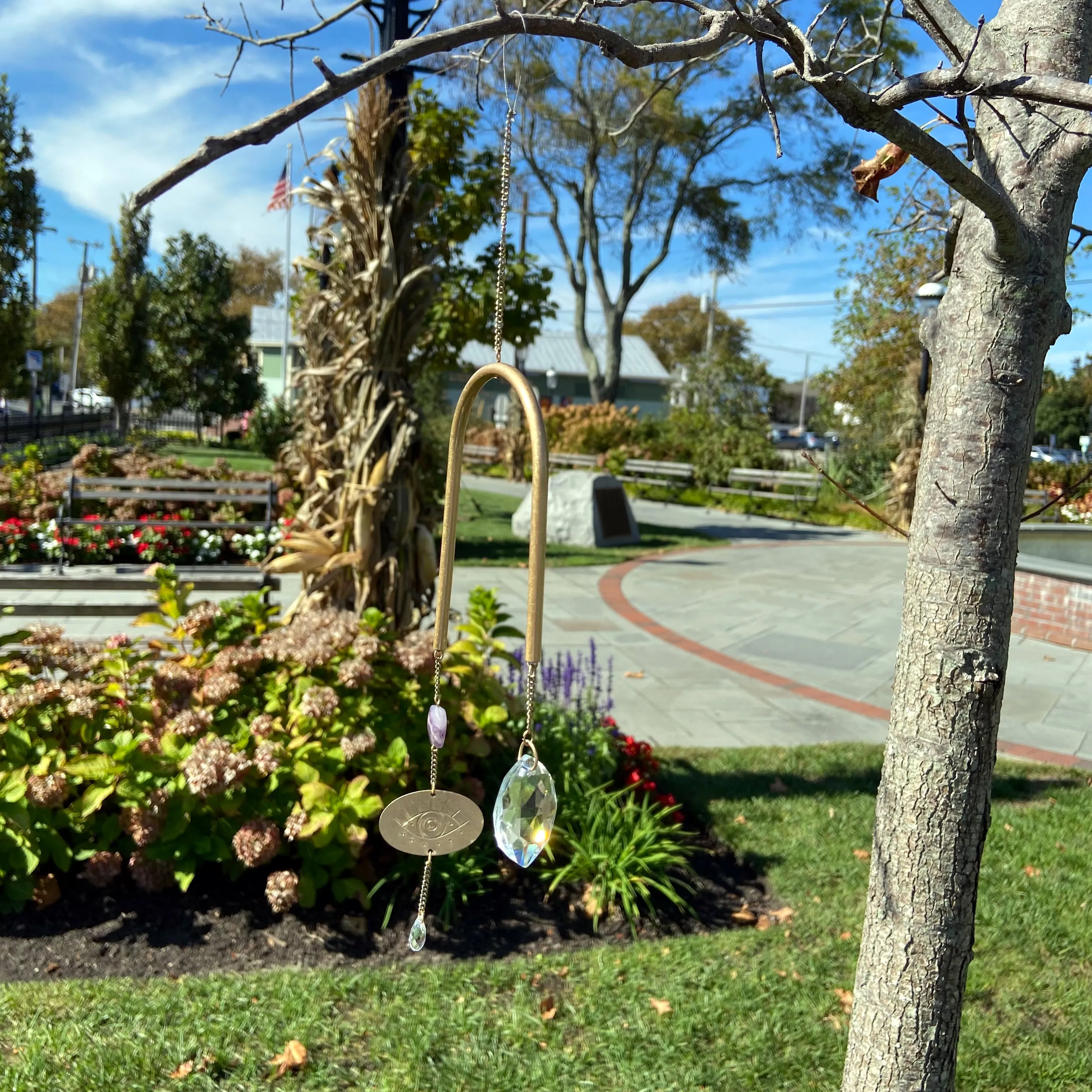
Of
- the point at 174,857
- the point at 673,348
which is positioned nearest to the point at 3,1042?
the point at 174,857

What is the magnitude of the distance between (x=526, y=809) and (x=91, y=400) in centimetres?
5654

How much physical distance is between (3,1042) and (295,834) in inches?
37.7

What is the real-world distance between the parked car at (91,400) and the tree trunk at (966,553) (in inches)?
1294

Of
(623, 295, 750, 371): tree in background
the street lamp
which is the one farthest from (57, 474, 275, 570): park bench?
(623, 295, 750, 371): tree in background

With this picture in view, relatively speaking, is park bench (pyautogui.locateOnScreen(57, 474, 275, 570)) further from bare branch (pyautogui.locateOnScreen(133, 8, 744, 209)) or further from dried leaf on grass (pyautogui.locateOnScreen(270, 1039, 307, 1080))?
bare branch (pyautogui.locateOnScreen(133, 8, 744, 209))

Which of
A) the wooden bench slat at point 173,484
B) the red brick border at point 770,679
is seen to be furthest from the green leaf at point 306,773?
the wooden bench slat at point 173,484

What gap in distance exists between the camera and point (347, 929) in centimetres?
333

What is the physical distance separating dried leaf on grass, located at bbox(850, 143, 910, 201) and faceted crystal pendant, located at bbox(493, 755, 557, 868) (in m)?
1.25

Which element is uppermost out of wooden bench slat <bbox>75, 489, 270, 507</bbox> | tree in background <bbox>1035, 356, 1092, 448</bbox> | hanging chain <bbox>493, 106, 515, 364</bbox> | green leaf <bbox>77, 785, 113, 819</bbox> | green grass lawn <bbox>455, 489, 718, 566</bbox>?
tree in background <bbox>1035, 356, 1092, 448</bbox>

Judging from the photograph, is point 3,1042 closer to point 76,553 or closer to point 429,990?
point 429,990

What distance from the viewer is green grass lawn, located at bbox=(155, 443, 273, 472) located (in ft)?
79.3

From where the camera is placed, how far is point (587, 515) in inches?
576

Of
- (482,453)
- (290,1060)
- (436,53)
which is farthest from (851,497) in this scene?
(482,453)

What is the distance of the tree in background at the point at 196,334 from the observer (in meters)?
33.2
